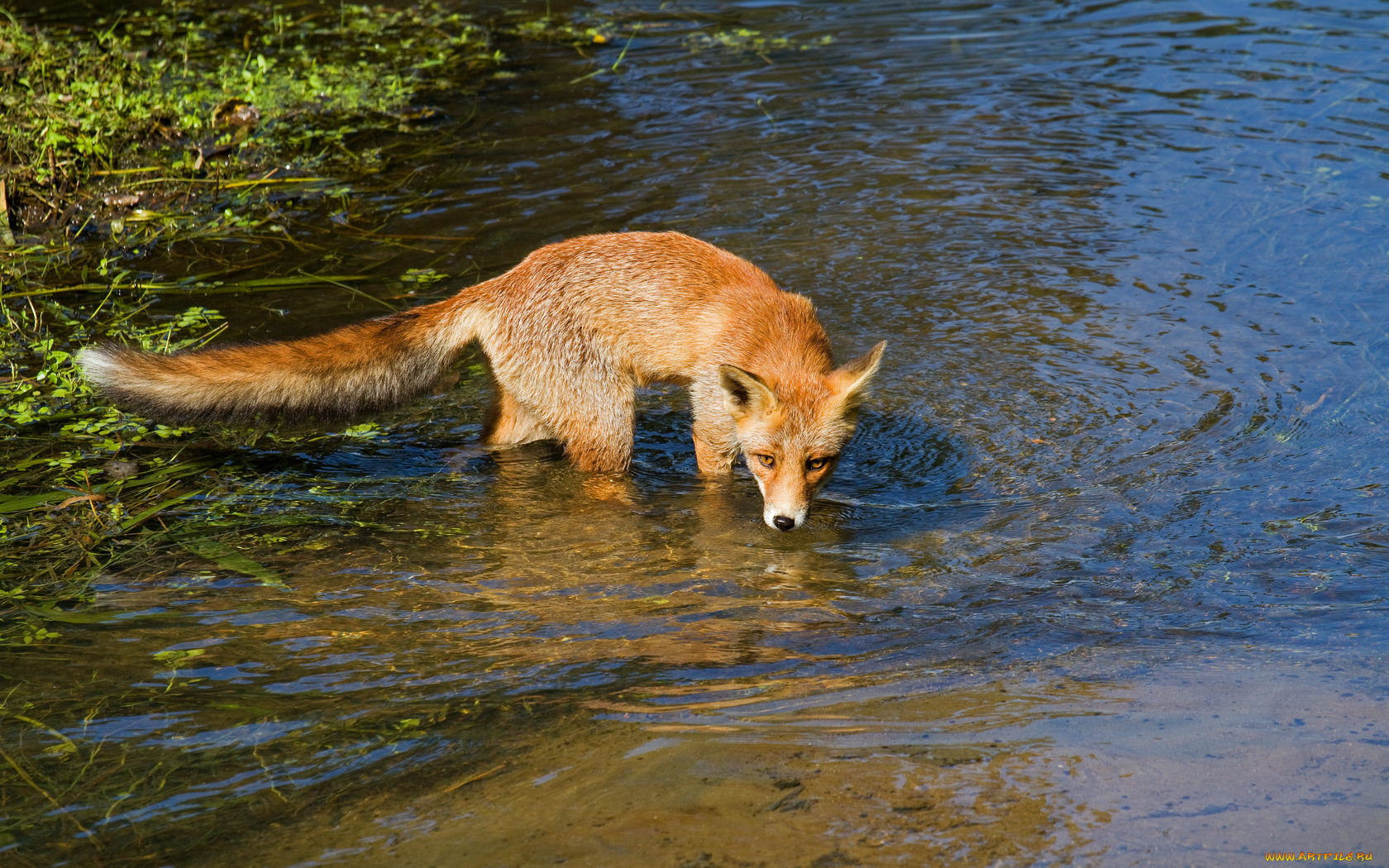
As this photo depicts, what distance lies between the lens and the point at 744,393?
205 inches

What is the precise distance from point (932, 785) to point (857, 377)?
7.76ft

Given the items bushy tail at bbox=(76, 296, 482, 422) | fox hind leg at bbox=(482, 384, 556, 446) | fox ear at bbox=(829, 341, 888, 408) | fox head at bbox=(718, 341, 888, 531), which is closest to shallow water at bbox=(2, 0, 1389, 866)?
fox hind leg at bbox=(482, 384, 556, 446)

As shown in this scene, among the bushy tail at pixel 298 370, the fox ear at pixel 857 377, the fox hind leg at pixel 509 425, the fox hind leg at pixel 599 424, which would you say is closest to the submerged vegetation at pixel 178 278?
the fox hind leg at pixel 509 425

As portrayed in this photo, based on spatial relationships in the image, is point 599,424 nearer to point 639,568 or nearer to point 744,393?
point 744,393

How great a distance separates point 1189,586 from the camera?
14.7 ft

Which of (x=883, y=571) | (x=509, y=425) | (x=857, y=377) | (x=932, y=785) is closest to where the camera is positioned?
(x=932, y=785)

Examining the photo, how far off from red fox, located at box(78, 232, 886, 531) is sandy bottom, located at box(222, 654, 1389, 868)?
5.99 ft

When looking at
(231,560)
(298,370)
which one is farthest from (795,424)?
(231,560)

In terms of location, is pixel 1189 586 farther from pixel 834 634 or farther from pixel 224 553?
pixel 224 553

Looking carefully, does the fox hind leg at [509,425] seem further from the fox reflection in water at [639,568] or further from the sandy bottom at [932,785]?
the sandy bottom at [932,785]

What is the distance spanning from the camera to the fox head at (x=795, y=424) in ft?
16.7

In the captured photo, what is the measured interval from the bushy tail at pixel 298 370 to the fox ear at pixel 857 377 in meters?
2.08

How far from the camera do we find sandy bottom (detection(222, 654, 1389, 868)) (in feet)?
9.59

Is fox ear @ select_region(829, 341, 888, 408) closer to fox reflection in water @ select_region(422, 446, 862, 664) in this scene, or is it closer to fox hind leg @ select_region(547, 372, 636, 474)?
fox reflection in water @ select_region(422, 446, 862, 664)
